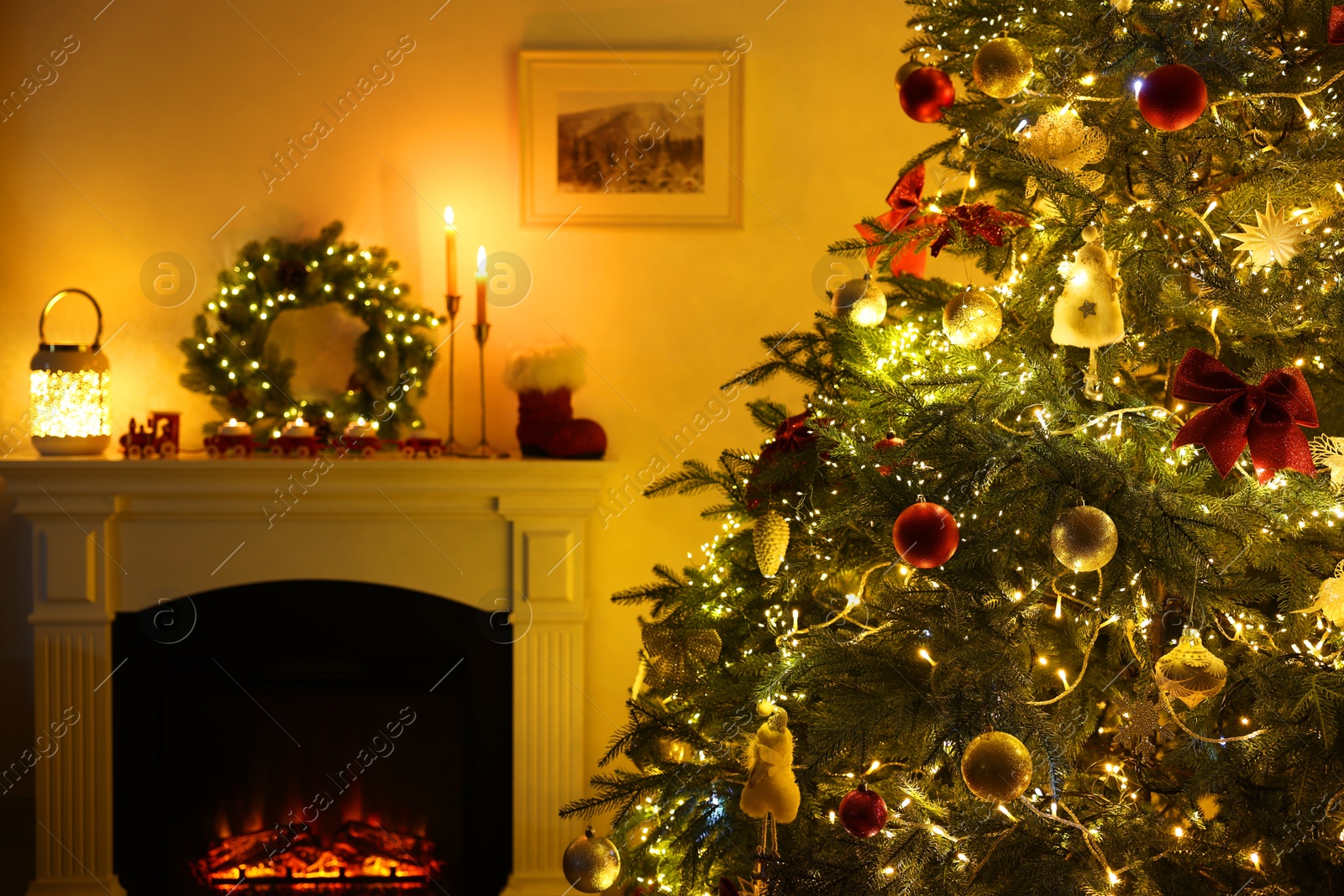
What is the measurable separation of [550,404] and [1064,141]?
1439mm

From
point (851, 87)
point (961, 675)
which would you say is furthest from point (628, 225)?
point (961, 675)

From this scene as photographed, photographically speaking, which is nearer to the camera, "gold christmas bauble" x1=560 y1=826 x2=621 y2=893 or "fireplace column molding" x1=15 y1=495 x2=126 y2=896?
"gold christmas bauble" x1=560 y1=826 x2=621 y2=893

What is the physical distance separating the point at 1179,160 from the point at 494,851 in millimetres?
2075

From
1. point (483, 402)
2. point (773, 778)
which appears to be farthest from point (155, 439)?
point (773, 778)

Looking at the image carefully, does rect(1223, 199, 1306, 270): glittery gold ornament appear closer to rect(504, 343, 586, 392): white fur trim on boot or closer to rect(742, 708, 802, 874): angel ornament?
rect(742, 708, 802, 874): angel ornament

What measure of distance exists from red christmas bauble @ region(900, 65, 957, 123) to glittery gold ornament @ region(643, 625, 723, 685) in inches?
32.0

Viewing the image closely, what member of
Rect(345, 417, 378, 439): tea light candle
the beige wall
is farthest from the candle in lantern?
Rect(345, 417, 378, 439): tea light candle

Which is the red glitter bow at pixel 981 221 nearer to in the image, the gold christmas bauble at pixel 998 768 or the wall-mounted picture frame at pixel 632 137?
the gold christmas bauble at pixel 998 768

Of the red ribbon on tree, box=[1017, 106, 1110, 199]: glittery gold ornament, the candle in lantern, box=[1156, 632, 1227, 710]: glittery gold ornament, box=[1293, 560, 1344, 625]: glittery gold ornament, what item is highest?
the candle in lantern

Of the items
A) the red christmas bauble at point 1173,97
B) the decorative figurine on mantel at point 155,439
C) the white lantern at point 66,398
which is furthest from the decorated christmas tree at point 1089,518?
the white lantern at point 66,398

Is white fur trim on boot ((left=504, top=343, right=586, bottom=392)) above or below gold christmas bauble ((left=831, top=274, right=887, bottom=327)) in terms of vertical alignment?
below

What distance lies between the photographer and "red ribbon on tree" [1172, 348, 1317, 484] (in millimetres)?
1005

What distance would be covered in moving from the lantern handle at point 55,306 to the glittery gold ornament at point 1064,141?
2179 millimetres

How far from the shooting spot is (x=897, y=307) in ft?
5.64
